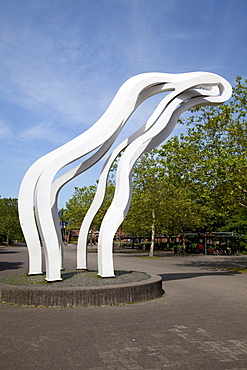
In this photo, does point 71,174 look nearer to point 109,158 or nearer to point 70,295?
point 109,158

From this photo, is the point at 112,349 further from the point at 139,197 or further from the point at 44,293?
the point at 139,197

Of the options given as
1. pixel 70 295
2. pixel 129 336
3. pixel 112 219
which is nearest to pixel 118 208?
pixel 112 219

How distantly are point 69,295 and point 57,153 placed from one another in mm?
4123

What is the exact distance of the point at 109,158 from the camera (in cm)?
1187

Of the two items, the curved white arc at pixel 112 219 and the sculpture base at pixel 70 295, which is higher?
the curved white arc at pixel 112 219

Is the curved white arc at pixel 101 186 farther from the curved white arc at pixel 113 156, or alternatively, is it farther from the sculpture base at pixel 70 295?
the sculpture base at pixel 70 295

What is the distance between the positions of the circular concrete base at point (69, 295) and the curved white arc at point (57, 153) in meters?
2.00

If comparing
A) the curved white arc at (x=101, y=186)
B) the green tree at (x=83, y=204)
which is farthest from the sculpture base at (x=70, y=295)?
the green tree at (x=83, y=204)

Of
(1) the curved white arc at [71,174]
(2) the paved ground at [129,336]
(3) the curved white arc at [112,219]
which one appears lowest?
(2) the paved ground at [129,336]

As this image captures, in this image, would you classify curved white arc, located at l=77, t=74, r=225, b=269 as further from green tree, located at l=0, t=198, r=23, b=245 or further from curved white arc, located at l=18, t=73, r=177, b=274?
green tree, located at l=0, t=198, r=23, b=245

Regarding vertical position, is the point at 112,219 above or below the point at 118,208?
below

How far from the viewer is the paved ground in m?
4.87

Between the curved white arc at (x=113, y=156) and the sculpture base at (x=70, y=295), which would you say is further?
the curved white arc at (x=113, y=156)

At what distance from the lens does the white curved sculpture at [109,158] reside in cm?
961
